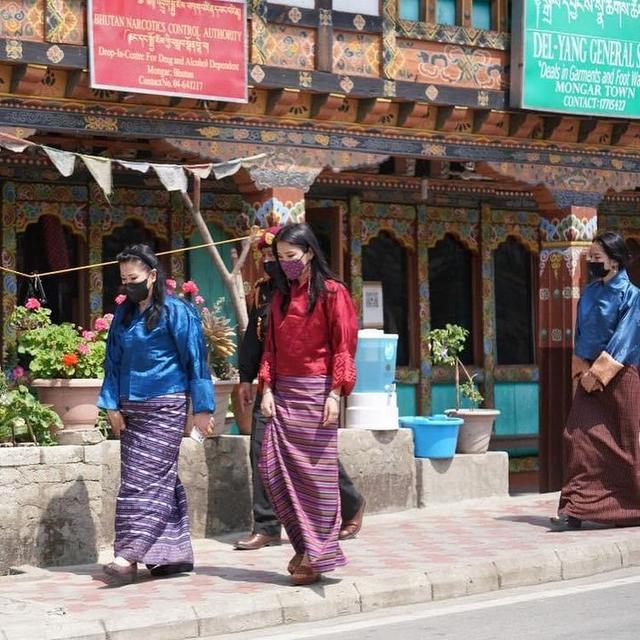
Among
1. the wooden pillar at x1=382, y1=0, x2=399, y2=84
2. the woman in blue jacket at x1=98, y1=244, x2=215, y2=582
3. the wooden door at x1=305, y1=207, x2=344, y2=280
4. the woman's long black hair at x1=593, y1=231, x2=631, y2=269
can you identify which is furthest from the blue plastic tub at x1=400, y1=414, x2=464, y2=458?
the woman in blue jacket at x1=98, y1=244, x2=215, y2=582

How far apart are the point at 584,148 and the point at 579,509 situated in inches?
210

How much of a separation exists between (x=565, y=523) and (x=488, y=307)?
7.38 meters

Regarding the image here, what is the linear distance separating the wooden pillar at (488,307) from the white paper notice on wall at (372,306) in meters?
1.41

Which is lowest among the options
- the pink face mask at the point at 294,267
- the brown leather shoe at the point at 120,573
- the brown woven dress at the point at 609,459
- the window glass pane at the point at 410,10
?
the brown leather shoe at the point at 120,573

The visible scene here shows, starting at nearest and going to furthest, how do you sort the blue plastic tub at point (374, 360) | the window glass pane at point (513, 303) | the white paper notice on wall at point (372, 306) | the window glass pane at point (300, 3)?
the blue plastic tub at point (374, 360)
the window glass pane at point (300, 3)
the white paper notice on wall at point (372, 306)
the window glass pane at point (513, 303)

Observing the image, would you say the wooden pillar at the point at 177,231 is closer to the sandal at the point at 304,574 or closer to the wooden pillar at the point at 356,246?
the wooden pillar at the point at 356,246

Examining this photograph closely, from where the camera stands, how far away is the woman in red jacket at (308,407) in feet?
28.4

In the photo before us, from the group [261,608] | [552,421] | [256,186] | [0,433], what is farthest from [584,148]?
[261,608]

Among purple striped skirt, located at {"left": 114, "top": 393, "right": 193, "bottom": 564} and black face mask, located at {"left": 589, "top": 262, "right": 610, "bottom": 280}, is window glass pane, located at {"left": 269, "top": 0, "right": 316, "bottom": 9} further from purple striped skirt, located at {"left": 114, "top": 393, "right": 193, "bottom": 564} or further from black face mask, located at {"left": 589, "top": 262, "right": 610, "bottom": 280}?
purple striped skirt, located at {"left": 114, "top": 393, "right": 193, "bottom": 564}

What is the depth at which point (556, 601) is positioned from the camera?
8688 millimetres

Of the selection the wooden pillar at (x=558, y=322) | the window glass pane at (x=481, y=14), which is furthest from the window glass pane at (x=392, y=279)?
the window glass pane at (x=481, y=14)

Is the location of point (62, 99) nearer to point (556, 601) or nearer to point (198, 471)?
point (198, 471)

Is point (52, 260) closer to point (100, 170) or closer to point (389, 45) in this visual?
point (389, 45)

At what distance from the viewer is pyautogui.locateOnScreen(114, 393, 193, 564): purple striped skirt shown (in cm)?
904
